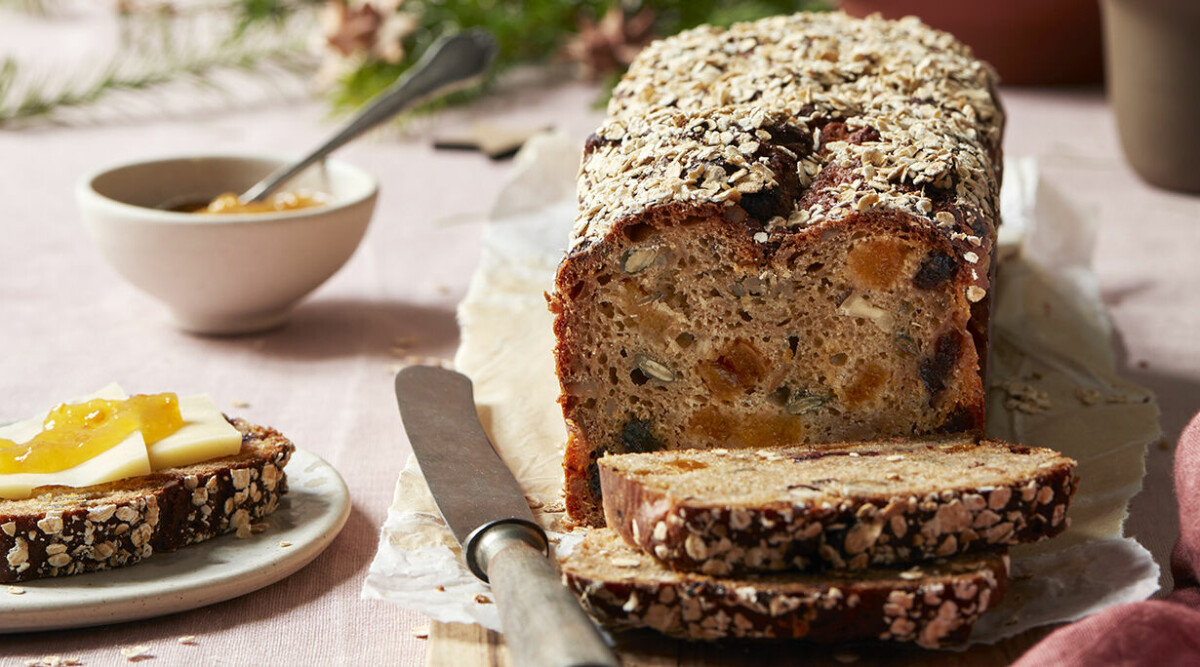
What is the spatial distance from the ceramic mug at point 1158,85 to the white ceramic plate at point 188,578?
3.15m

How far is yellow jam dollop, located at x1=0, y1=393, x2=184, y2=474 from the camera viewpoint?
230 centimetres

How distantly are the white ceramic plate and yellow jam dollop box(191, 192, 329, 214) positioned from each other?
1161mm

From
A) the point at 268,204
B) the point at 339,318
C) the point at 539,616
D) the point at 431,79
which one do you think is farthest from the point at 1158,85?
the point at 539,616

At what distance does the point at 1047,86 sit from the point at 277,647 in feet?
16.5

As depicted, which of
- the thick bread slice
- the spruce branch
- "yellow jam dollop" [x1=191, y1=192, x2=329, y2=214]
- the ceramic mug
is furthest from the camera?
the spruce branch

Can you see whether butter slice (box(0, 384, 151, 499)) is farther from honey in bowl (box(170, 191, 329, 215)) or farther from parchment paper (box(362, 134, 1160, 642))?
honey in bowl (box(170, 191, 329, 215))

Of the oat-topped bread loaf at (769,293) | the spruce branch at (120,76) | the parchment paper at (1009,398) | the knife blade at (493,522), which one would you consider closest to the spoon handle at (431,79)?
the parchment paper at (1009,398)

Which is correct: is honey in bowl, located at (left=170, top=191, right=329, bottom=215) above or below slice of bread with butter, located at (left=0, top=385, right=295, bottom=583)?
above

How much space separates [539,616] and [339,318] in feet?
6.90

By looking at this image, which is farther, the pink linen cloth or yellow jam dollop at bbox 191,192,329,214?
yellow jam dollop at bbox 191,192,329,214

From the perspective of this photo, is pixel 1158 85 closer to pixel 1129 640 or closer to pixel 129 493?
pixel 1129 640

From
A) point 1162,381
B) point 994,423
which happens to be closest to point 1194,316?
point 1162,381

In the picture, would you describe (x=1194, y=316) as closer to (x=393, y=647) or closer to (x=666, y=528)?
(x=666, y=528)

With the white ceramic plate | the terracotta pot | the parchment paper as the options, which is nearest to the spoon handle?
the parchment paper
